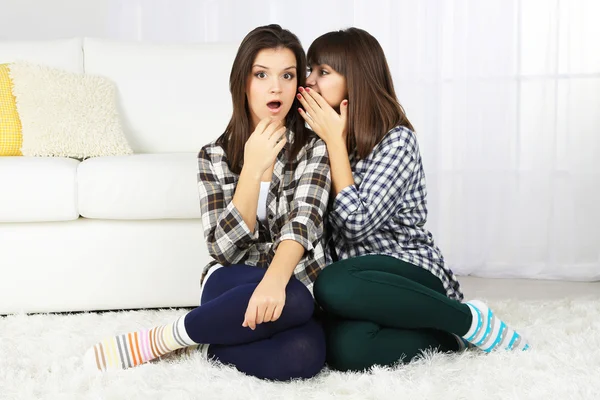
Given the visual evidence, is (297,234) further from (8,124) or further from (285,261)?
(8,124)

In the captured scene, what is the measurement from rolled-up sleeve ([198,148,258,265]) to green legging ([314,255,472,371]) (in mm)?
199

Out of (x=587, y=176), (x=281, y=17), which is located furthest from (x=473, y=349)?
(x=281, y=17)

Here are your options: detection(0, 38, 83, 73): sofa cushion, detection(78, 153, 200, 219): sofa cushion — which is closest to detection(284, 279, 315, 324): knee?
detection(78, 153, 200, 219): sofa cushion

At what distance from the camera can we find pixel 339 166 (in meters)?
1.76

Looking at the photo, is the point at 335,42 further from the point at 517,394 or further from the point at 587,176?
the point at 587,176

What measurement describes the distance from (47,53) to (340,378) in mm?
1924

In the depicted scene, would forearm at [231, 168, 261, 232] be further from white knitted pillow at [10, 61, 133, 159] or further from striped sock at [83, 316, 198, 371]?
white knitted pillow at [10, 61, 133, 159]

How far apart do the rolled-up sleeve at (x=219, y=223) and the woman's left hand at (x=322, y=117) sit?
26cm

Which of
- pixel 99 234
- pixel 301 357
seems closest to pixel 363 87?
pixel 301 357

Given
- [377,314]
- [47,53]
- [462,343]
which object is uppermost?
[47,53]

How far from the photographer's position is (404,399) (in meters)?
1.45

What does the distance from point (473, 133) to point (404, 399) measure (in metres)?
2.04

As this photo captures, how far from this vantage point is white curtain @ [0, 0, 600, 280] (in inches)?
125

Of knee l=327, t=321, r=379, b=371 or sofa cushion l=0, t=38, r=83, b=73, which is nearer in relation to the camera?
knee l=327, t=321, r=379, b=371
